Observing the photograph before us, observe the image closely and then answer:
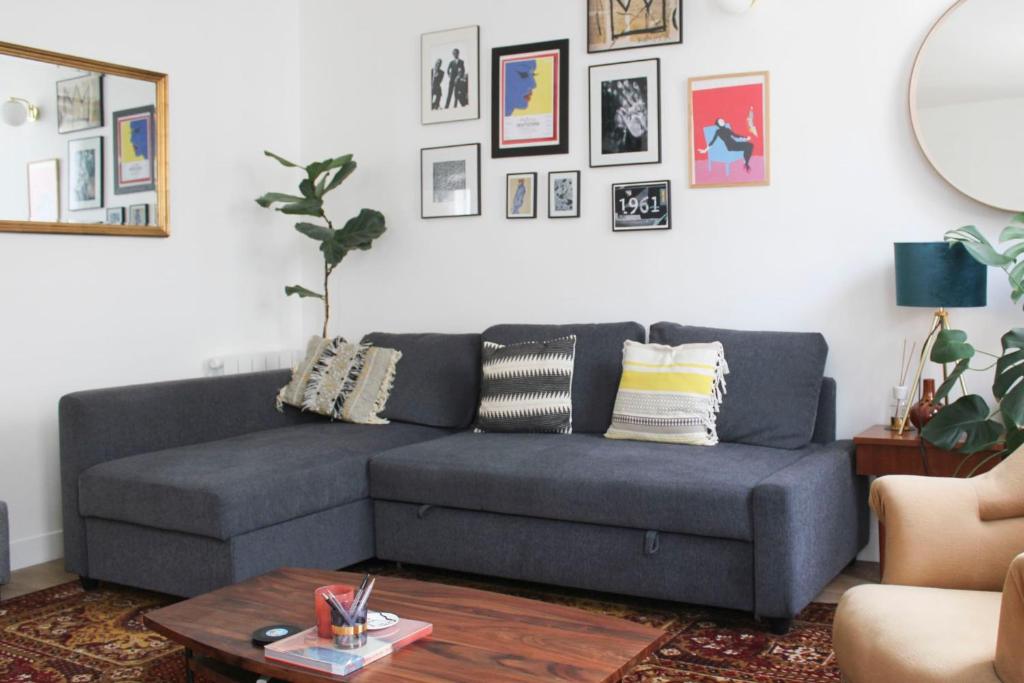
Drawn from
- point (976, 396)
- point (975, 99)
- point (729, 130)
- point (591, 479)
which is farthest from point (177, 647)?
point (975, 99)

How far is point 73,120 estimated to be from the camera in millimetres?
4074

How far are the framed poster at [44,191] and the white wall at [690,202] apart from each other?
137cm

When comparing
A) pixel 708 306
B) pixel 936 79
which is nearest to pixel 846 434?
pixel 708 306

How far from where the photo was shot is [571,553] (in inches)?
133

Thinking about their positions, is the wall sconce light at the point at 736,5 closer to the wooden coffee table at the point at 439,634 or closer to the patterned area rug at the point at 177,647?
the patterned area rug at the point at 177,647

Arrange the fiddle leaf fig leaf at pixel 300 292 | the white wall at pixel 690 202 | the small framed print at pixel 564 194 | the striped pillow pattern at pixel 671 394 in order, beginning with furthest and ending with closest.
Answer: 1. the fiddle leaf fig leaf at pixel 300 292
2. the small framed print at pixel 564 194
3. the white wall at pixel 690 202
4. the striped pillow pattern at pixel 671 394

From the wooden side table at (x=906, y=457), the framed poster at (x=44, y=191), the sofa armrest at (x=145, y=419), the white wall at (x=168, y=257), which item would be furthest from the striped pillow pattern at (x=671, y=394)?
the framed poster at (x=44, y=191)

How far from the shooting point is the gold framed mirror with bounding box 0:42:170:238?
12.7 feet

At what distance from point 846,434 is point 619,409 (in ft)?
2.85

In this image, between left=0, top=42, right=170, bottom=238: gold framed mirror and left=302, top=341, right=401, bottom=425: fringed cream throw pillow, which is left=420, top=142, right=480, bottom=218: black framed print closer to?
left=302, top=341, right=401, bottom=425: fringed cream throw pillow

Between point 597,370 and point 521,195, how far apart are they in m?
0.94

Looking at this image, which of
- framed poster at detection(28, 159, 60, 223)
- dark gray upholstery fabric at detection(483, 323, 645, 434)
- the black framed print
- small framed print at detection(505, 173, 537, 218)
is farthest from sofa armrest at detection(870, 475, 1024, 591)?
framed poster at detection(28, 159, 60, 223)

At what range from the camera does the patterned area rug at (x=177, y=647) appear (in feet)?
9.30

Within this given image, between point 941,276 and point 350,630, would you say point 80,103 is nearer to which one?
point 350,630
